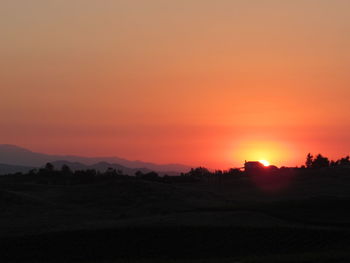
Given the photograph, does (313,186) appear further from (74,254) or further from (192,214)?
(74,254)

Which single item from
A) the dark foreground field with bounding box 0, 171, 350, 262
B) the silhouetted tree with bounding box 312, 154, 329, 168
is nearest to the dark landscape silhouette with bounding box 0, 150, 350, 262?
the dark foreground field with bounding box 0, 171, 350, 262

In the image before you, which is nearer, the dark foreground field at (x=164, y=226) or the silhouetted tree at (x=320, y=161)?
the dark foreground field at (x=164, y=226)

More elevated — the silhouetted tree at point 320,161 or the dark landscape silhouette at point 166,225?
the silhouetted tree at point 320,161

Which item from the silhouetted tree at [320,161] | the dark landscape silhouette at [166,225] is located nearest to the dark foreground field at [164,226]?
the dark landscape silhouette at [166,225]

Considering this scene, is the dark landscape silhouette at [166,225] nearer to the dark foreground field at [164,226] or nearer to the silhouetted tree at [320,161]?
the dark foreground field at [164,226]

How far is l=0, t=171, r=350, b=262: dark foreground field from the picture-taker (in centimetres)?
3566

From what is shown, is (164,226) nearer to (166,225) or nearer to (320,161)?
(166,225)

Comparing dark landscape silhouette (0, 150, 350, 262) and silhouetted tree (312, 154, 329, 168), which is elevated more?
silhouetted tree (312, 154, 329, 168)

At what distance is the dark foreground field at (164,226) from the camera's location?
3566 centimetres

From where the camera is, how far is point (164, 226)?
41.7 m

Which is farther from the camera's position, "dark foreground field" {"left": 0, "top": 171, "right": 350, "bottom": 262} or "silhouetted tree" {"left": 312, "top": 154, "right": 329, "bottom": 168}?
"silhouetted tree" {"left": 312, "top": 154, "right": 329, "bottom": 168}

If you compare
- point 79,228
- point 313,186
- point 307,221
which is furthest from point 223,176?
point 79,228

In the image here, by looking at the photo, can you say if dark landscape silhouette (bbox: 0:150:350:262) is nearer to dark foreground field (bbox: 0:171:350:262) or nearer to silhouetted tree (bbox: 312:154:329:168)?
dark foreground field (bbox: 0:171:350:262)

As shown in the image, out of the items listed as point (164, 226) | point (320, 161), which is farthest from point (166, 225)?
point (320, 161)
